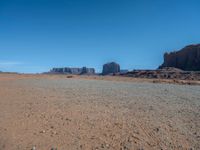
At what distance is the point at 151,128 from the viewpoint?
802 cm

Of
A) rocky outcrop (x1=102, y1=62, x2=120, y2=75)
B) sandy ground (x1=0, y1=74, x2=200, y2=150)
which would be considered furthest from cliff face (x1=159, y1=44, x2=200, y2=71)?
sandy ground (x1=0, y1=74, x2=200, y2=150)

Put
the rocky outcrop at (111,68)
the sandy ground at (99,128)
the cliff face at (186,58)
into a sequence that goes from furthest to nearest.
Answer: the rocky outcrop at (111,68) → the cliff face at (186,58) → the sandy ground at (99,128)

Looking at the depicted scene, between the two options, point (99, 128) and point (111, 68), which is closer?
point (99, 128)

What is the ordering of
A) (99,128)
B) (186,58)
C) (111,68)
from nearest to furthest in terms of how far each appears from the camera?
(99,128), (186,58), (111,68)

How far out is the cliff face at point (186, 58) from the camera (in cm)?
10774

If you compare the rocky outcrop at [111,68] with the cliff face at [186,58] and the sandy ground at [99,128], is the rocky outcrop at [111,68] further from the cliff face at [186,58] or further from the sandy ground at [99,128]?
A: the sandy ground at [99,128]

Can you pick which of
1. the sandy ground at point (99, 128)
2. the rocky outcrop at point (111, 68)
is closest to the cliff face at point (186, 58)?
the rocky outcrop at point (111, 68)

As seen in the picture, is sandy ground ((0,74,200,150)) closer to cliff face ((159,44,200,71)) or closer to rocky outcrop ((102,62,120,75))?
cliff face ((159,44,200,71))

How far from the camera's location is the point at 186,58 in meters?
117

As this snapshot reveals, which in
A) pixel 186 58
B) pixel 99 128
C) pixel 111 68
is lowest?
pixel 99 128

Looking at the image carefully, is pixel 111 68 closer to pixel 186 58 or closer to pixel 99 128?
pixel 186 58

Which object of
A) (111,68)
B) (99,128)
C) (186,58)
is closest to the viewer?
(99,128)

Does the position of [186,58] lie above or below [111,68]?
above

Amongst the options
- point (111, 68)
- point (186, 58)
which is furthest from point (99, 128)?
point (111, 68)
